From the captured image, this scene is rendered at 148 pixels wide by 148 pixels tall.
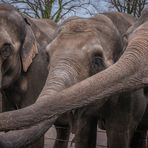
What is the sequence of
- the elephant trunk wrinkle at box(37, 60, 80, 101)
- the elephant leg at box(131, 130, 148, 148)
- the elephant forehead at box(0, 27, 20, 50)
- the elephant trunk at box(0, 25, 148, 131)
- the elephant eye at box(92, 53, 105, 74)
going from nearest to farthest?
1. the elephant trunk at box(0, 25, 148, 131)
2. the elephant trunk wrinkle at box(37, 60, 80, 101)
3. the elephant eye at box(92, 53, 105, 74)
4. the elephant forehead at box(0, 27, 20, 50)
5. the elephant leg at box(131, 130, 148, 148)

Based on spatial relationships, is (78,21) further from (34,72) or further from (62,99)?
(62,99)

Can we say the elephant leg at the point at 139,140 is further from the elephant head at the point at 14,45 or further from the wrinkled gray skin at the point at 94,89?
the wrinkled gray skin at the point at 94,89

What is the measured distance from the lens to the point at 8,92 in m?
5.50

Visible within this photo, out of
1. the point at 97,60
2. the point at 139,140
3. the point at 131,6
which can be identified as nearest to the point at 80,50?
the point at 97,60

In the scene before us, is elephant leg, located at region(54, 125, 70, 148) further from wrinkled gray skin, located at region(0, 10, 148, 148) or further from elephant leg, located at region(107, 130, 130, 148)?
wrinkled gray skin, located at region(0, 10, 148, 148)

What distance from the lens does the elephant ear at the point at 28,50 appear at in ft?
16.8

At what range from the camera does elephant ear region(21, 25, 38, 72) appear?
5117 millimetres

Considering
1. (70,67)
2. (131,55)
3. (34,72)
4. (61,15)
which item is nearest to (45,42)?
(34,72)

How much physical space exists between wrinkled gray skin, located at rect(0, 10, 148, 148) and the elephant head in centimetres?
121

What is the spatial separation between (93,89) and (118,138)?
5.45ft

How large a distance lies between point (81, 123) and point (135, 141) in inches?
81.3

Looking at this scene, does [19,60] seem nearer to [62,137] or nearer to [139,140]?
[139,140]

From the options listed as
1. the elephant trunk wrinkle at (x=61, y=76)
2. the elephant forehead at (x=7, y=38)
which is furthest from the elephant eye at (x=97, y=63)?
the elephant forehead at (x=7, y=38)

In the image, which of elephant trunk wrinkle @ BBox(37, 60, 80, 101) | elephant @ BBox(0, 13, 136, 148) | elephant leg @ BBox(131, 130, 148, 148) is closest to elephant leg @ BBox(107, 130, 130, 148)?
elephant @ BBox(0, 13, 136, 148)
